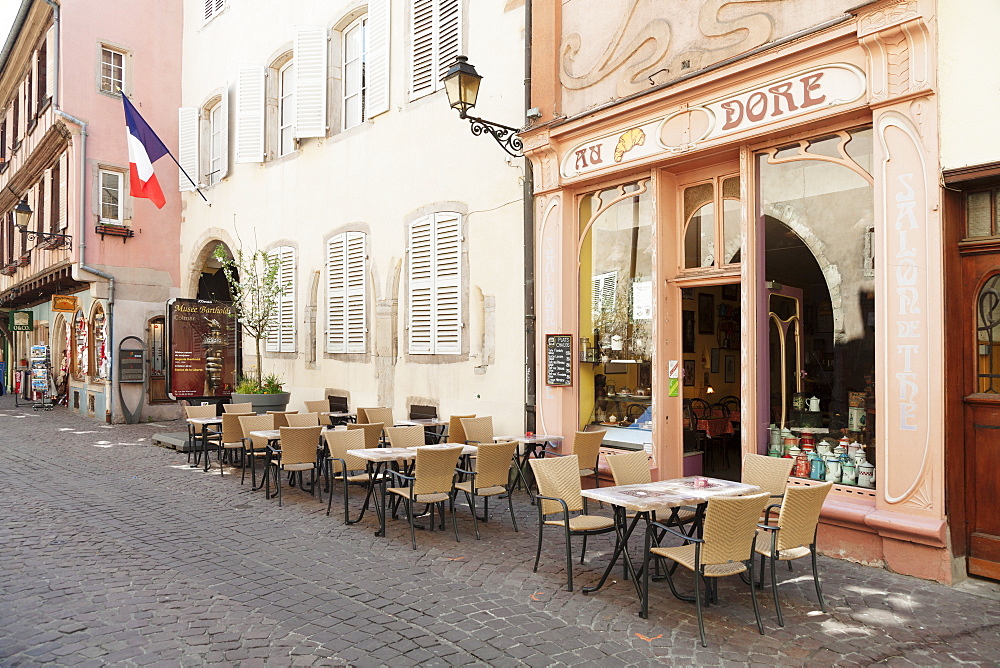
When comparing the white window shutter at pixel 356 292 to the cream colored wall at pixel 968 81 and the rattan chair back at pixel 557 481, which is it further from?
the cream colored wall at pixel 968 81

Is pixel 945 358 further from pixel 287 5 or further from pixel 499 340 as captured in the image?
pixel 287 5

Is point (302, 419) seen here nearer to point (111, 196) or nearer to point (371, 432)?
point (371, 432)

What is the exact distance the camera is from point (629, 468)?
594cm

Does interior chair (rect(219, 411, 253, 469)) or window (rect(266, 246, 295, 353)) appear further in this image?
window (rect(266, 246, 295, 353))

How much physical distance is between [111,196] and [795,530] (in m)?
17.9

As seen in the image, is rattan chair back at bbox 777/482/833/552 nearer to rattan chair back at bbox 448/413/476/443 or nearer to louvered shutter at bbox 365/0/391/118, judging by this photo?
rattan chair back at bbox 448/413/476/443

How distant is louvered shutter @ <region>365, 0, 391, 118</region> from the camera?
38.5 ft

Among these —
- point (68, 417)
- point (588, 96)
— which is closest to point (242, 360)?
point (68, 417)

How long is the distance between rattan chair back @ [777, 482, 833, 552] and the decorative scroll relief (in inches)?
51.8

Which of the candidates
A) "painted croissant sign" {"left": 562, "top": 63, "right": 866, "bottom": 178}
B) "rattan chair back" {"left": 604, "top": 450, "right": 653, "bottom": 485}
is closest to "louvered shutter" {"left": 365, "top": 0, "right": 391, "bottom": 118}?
"painted croissant sign" {"left": 562, "top": 63, "right": 866, "bottom": 178}

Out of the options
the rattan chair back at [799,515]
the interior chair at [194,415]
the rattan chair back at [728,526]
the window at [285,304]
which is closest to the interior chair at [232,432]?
the interior chair at [194,415]

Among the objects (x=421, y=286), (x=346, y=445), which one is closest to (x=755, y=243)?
(x=346, y=445)

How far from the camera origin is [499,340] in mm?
9664

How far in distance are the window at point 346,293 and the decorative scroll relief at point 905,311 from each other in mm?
8348
